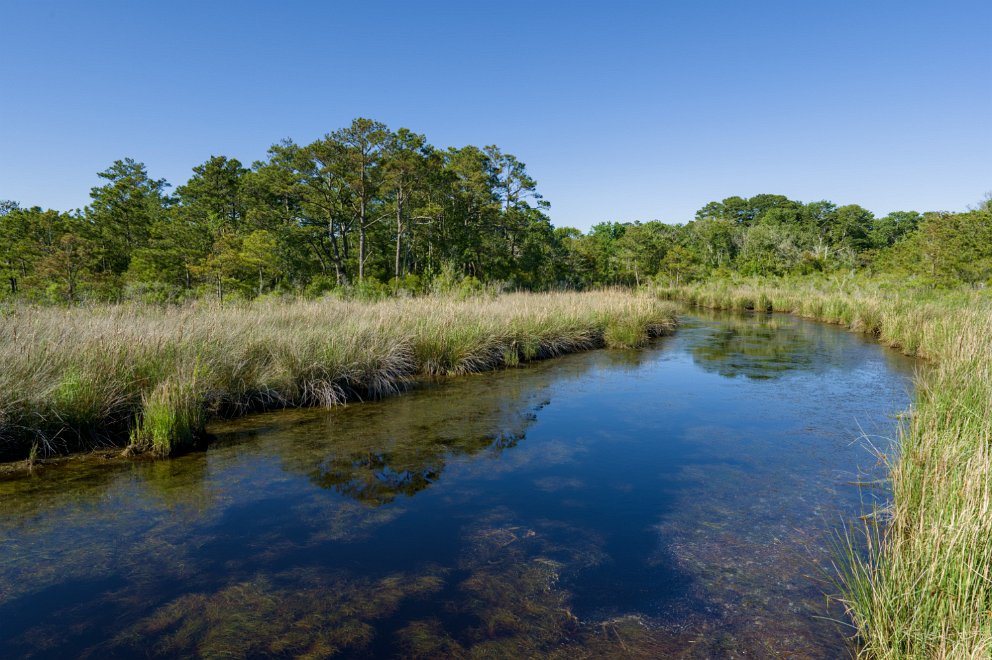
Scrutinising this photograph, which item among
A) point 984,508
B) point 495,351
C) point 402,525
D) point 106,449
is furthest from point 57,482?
point 495,351

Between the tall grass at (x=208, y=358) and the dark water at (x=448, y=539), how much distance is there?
48 cm

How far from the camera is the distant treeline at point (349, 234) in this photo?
2109 centimetres

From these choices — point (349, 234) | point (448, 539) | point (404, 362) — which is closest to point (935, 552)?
point (448, 539)

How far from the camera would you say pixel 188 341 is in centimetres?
643

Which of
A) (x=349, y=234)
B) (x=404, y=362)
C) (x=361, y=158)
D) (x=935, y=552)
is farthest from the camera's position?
(x=349, y=234)

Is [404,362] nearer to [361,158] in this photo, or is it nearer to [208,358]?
[208,358]

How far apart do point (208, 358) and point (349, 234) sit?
27.6 m

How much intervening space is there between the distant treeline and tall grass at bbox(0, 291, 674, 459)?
971 cm

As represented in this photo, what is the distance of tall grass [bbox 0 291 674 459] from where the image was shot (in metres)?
4.89

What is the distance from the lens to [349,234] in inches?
1282

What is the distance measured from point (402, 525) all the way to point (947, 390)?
4.88 m

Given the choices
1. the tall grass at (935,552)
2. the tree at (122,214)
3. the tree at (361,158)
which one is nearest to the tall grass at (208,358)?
the tall grass at (935,552)

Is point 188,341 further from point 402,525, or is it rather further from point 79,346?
point 402,525

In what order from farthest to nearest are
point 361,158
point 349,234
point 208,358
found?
1. point 349,234
2. point 361,158
3. point 208,358
